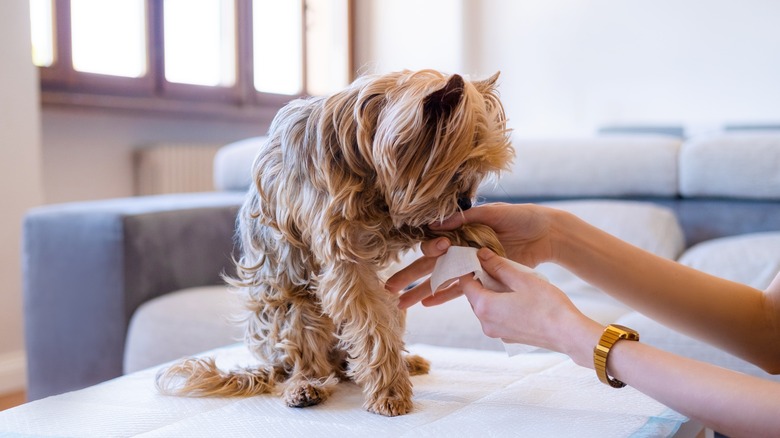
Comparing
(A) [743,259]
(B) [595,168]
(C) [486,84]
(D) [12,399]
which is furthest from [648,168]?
(D) [12,399]

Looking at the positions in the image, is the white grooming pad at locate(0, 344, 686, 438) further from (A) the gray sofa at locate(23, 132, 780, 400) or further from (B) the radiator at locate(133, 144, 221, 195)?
(B) the radiator at locate(133, 144, 221, 195)

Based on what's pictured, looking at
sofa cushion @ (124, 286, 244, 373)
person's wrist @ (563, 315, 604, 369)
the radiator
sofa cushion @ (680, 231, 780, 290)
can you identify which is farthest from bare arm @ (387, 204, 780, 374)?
the radiator

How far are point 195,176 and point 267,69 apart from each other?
1137 millimetres

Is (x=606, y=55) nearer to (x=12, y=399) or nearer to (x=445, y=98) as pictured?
(x=12, y=399)

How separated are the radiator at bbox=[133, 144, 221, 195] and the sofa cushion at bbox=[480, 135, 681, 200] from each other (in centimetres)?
188

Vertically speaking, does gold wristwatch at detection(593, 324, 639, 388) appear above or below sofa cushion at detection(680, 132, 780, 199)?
below

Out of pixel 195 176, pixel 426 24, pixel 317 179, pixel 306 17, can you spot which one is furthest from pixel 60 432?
pixel 426 24

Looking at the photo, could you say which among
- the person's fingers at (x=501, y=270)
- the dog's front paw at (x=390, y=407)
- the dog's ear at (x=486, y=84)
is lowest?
the dog's front paw at (x=390, y=407)

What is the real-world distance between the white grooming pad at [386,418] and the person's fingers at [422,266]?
16 centimetres

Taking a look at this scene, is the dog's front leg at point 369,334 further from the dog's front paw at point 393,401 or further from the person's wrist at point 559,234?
the person's wrist at point 559,234

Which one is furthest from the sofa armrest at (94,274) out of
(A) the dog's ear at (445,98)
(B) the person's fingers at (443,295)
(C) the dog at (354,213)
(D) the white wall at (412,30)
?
(D) the white wall at (412,30)

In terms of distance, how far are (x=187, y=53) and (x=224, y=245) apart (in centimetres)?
215

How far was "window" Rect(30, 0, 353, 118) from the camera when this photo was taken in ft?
11.5

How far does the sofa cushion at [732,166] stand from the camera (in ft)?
7.89
